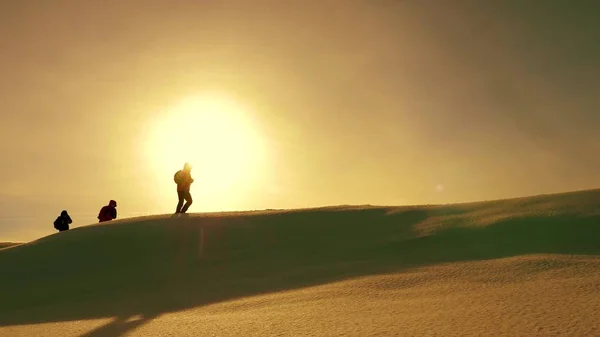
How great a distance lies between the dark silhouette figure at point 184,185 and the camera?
18.3 metres

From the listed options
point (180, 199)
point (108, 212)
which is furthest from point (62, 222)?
point (180, 199)

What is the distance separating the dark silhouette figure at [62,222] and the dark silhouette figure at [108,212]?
1.95m

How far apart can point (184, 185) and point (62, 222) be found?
6.55 m

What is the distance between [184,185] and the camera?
1839 centimetres

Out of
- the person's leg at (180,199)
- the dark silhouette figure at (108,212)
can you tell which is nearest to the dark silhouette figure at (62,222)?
the dark silhouette figure at (108,212)

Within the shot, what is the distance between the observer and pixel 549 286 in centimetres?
616

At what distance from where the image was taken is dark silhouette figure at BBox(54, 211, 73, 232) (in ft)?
70.1

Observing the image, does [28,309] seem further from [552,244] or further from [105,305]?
[552,244]

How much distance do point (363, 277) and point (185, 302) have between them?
9.62 feet

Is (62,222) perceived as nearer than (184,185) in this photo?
No

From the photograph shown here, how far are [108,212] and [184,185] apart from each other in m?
4.24

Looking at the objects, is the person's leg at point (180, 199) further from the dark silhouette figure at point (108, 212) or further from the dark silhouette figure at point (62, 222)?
the dark silhouette figure at point (62, 222)

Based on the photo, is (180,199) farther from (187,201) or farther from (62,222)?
(62,222)

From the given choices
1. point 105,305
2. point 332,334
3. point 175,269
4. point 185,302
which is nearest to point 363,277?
point 185,302
